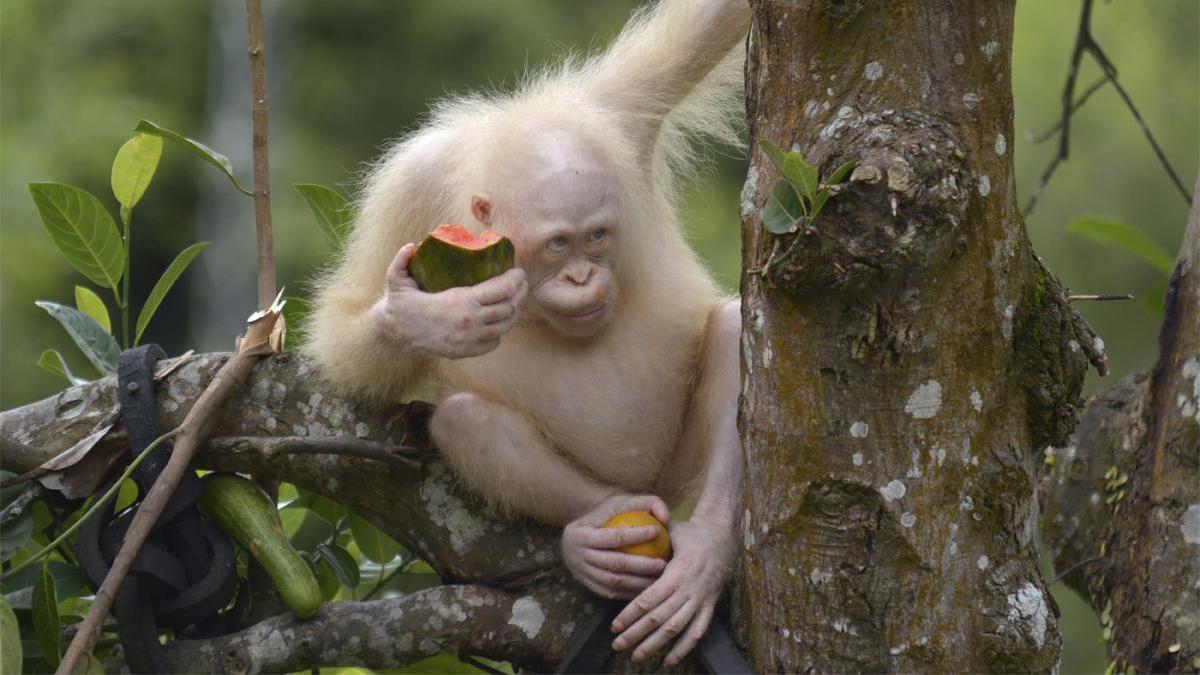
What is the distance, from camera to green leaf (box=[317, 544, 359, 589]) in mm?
2613

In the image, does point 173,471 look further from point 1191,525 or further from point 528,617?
point 1191,525

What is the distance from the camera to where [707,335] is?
8.98 ft

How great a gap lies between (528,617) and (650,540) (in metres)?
0.28

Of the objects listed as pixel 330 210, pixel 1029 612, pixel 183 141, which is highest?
pixel 183 141

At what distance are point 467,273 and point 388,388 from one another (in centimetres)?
30

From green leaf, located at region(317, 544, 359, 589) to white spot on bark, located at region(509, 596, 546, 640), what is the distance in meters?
0.43

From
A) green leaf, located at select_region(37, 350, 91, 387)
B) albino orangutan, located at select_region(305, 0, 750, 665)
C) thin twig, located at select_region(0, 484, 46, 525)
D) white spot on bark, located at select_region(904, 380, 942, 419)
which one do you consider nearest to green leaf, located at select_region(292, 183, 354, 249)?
albino orangutan, located at select_region(305, 0, 750, 665)

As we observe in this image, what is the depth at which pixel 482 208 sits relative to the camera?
8.93 feet

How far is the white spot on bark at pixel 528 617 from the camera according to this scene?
2.35m

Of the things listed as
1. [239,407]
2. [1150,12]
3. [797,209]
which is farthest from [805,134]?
[1150,12]

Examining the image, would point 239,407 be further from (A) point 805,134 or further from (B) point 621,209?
(A) point 805,134

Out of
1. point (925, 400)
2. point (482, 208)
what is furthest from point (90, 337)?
point (925, 400)

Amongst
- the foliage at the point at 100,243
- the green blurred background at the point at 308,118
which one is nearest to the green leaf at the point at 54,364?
the foliage at the point at 100,243

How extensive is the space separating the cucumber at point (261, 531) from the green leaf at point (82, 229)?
0.53 meters
